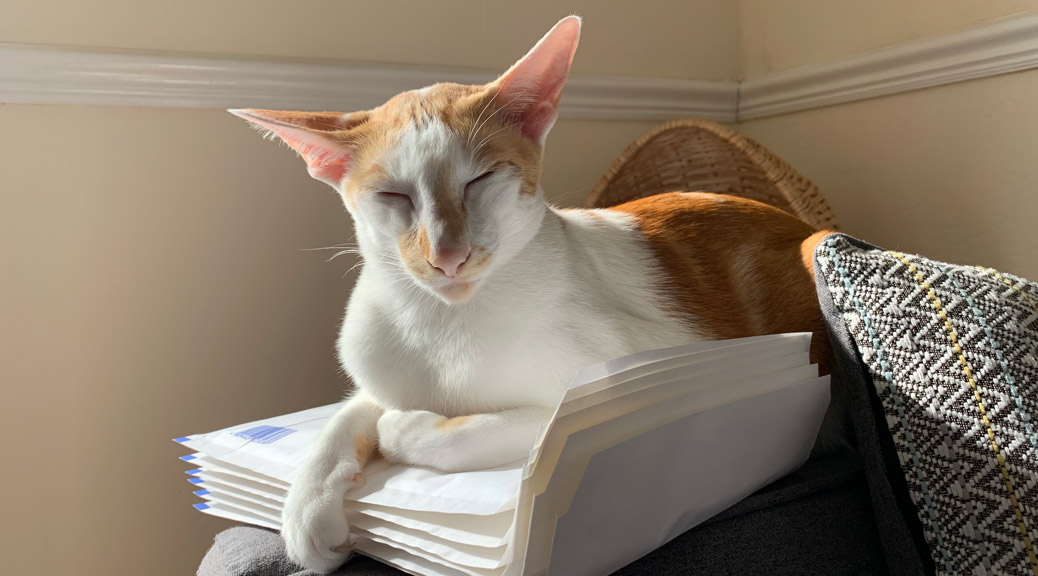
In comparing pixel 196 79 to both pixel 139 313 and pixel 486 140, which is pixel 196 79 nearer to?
pixel 139 313

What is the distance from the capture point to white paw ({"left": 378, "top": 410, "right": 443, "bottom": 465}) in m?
0.65

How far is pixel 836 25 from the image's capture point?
4.55ft

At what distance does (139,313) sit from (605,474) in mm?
795

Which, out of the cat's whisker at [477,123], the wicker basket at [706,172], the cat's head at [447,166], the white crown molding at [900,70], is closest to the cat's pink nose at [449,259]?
the cat's head at [447,166]

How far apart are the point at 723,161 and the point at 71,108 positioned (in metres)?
1.00

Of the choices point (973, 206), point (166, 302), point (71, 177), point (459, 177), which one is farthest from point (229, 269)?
point (973, 206)

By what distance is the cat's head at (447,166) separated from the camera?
65cm

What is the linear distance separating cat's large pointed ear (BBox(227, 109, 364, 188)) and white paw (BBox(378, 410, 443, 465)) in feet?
0.79

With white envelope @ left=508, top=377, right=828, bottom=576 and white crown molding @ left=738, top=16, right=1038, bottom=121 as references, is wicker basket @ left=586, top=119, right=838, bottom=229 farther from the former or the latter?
white envelope @ left=508, top=377, right=828, bottom=576

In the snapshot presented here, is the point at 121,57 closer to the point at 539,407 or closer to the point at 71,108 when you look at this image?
the point at 71,108

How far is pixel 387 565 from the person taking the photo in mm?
615

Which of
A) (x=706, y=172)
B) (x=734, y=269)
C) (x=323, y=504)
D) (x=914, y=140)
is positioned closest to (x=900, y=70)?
(x=914, y=140)

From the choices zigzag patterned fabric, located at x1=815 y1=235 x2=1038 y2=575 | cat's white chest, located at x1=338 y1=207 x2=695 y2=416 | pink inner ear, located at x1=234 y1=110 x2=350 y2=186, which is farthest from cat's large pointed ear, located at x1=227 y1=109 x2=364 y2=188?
zigzag patterned fabric, located at x1=815 y1=235 x2=1038 y2=575

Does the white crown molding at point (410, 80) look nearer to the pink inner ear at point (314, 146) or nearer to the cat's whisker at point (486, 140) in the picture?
the pink inner ear at point (314, 146)
